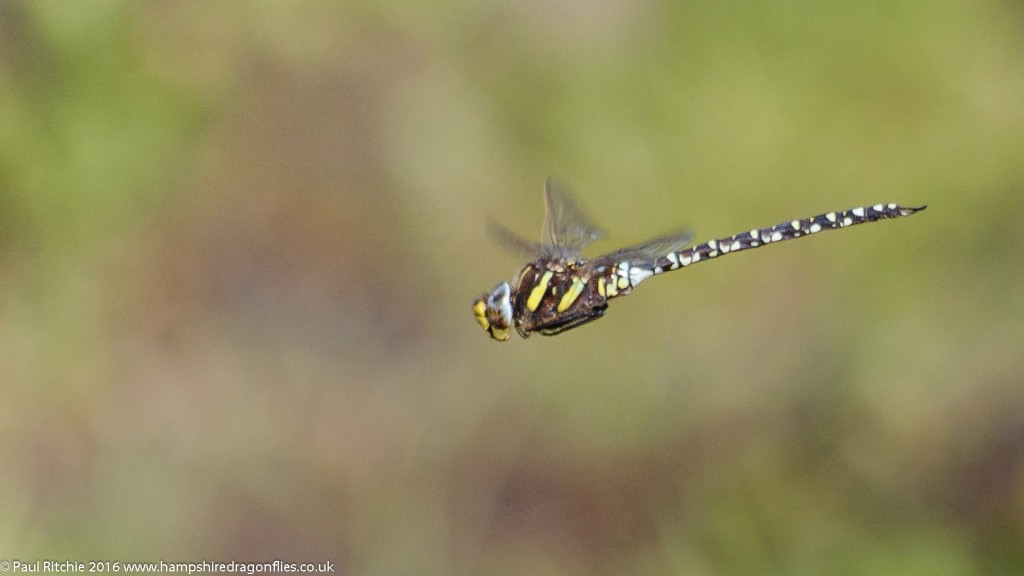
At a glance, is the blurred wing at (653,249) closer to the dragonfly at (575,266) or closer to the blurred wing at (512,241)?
the dragonfly at (575,266)

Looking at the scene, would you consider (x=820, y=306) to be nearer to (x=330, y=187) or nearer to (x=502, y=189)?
(x=502, y=189)

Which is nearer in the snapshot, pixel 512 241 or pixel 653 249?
pixel 512 241

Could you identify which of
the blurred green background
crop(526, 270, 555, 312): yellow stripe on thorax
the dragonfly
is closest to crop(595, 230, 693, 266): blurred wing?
the dragonfly

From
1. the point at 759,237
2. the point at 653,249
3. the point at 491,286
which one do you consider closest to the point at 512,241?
the point at 653,249

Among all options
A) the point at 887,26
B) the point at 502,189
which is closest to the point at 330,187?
the point at 502,189

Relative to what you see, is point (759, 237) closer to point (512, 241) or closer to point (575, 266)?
point (575, 266)

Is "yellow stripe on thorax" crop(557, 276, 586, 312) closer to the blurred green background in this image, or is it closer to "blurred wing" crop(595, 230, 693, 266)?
"blurred wing" crop(595, 230, 693, 266)

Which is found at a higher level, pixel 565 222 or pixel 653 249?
pixel 565 222

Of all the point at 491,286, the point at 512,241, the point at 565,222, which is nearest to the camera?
the point at 512,241
